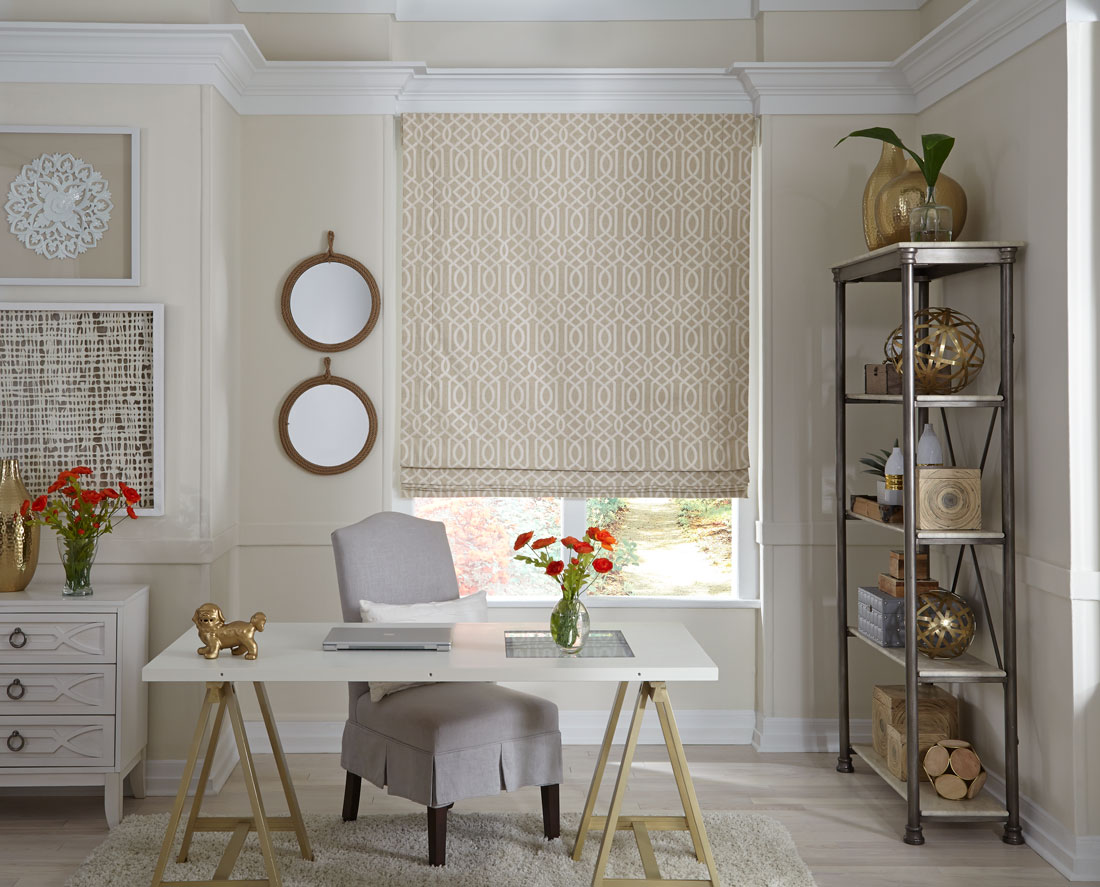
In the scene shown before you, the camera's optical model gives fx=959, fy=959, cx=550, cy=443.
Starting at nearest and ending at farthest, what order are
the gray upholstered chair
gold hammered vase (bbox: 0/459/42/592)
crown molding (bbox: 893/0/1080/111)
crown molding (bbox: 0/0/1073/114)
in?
the gray upholstered chair < crown molding (bbox: 893/0/1080/111) < gold hammered vase (bbox: 0/459/42/592) < crown molding (bbox: 0/0/1073/114)

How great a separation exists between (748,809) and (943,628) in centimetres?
89

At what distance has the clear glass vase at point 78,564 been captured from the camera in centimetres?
313

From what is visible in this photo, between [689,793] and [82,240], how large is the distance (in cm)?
273

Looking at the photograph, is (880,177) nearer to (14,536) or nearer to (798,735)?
(798,735)

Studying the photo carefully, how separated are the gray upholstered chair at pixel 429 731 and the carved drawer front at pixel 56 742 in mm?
802

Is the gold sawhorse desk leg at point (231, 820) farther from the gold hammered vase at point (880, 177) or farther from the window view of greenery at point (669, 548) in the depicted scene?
the gold hammered vase at point (880, 177)

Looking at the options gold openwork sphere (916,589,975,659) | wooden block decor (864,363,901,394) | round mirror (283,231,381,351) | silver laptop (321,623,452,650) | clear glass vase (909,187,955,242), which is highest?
clear glass vase (909,187,955,242)

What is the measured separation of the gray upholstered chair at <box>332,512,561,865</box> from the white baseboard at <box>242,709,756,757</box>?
0.80 m

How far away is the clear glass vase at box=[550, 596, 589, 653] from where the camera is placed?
255 centimetres

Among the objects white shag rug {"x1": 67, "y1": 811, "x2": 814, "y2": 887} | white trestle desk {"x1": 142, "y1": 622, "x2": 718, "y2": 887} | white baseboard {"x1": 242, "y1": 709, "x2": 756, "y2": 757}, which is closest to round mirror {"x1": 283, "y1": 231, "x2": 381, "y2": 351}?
white trestle desk {"x1": 142, "y1": 622, "x2": 718, "y2": 887}

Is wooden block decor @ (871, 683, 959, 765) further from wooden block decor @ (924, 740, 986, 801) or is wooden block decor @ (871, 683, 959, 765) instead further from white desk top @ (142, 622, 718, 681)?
white desk top @ (142, 622, 718, 681)

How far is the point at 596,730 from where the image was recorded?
3906 mm

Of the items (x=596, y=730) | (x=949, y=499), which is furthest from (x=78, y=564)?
(x=949, y=499)

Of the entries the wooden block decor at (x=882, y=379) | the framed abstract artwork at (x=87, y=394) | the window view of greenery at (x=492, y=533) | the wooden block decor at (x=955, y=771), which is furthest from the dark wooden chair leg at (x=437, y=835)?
the wooden block decor at (x=882, y=379)
